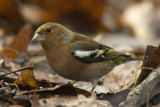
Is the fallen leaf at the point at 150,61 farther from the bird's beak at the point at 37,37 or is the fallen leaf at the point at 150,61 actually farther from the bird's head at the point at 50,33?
the bird's beak at the point at 37,37

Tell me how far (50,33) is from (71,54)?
20.7 inches

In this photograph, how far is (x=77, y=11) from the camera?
34.0 ft

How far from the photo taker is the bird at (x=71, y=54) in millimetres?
5039

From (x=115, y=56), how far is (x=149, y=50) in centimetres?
147

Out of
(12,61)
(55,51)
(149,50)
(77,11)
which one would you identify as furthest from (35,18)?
(149,50)

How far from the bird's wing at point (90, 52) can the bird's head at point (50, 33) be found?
0.90ft

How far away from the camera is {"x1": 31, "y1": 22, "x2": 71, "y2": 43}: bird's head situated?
5.10 metres

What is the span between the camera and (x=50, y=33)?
522 cm

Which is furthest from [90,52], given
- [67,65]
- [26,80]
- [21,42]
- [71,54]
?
[21,42]

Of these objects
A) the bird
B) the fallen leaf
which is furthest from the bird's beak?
the fallen leaf

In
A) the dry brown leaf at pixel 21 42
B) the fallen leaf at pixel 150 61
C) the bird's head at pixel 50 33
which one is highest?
the dry brown leaf at pixel 21 42

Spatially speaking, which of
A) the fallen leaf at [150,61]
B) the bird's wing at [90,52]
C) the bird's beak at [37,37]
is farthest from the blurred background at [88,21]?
the fallen leaf at [150,61]

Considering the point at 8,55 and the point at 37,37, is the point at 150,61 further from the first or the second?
the point at 8,55

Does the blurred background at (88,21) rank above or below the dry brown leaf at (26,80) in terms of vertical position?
above
